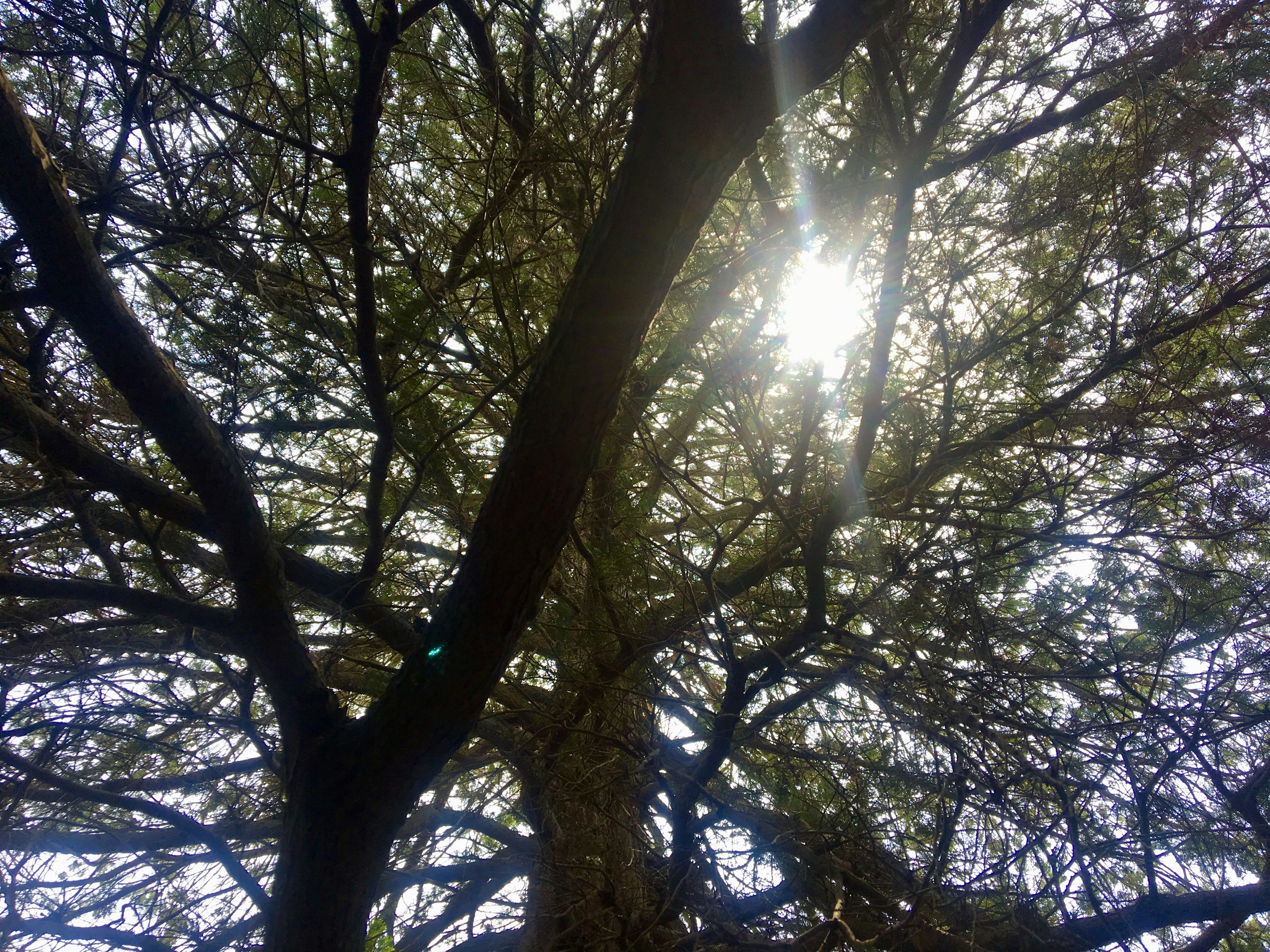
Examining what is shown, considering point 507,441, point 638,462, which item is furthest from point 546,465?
point 638,462

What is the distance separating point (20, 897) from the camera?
7.09 ft

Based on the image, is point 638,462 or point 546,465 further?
point 638,462

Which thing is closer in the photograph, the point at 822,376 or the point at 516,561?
the point at 516,561

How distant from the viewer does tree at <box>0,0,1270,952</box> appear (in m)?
1.73

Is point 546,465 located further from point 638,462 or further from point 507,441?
point 638,462

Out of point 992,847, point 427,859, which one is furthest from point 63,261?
point 992,847

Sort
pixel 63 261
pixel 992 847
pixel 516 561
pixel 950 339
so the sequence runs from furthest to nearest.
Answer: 1. pixel 950 339
2. pixel 992 847
3. pixel 516 561
4. pixel 63 261

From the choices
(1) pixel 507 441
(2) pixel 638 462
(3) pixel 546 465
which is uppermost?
(2) pixel 638 462

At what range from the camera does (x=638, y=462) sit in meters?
2.61

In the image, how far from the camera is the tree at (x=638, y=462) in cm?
173

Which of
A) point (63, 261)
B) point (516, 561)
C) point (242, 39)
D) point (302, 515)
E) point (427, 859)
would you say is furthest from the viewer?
point (302, 515)

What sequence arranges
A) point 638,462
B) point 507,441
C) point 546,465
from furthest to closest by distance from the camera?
point 638,462 → point 507,441 → point 546,465

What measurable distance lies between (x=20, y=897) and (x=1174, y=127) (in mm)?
4425

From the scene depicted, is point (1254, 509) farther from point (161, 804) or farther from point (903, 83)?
point (161, 804)
